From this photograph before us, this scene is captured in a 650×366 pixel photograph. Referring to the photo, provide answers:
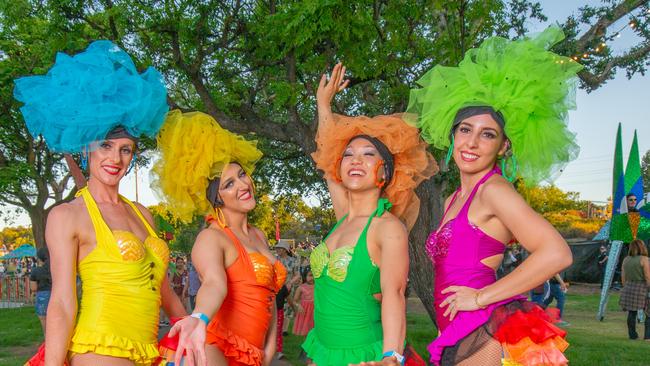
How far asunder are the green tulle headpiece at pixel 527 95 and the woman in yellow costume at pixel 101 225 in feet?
5.48

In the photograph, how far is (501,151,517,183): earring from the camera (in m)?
2.99

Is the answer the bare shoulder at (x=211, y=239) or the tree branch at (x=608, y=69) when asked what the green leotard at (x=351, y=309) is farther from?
the tree branch at (x=608, y=69)

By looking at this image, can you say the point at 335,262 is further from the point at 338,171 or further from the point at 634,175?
the point at 634,175

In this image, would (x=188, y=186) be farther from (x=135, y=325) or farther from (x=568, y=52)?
(x=568, y=52)

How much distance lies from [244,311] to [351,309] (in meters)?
0.68

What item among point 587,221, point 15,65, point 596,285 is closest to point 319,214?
point 596,285

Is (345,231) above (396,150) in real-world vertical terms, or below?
below

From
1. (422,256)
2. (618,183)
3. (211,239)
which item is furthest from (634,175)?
(211,239)

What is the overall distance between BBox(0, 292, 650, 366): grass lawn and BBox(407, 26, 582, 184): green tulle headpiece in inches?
232

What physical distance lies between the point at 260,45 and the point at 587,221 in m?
43.9

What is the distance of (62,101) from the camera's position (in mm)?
3092

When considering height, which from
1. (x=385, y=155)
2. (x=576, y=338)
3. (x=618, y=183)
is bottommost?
(x=576, y=338)

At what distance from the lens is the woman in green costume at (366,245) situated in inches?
115

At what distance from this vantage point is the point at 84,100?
3111 millimetres
